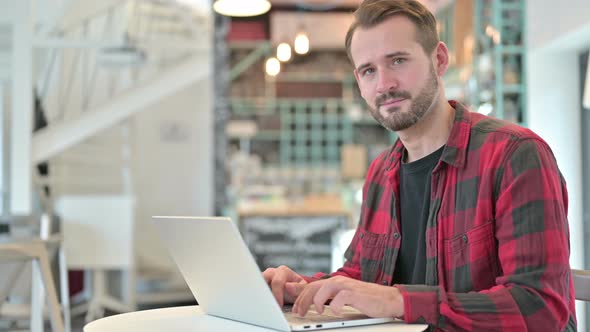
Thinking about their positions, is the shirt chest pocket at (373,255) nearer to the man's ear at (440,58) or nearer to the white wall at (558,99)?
the man's ear at (440,58)

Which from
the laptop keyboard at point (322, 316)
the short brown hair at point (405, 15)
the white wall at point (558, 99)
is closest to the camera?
the laptop keyboard at point (322, 316)

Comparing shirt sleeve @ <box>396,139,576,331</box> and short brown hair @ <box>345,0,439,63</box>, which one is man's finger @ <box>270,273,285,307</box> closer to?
shirt sleeve @ <box>396,139,576,331</box>

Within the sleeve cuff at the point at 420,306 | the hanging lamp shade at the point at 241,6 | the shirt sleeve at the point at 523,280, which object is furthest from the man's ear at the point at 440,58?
the hanging lamp shade at the point at 241,6

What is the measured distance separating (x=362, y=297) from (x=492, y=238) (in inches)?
13.3

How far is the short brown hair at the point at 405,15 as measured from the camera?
5.24 feet

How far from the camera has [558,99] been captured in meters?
5.15

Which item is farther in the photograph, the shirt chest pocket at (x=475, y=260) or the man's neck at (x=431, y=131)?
the man's neck at (x=431, y=131)

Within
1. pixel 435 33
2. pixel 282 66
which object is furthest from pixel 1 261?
pixel 282 66

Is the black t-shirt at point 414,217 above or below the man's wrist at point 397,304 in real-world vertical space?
above

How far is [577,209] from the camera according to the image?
498 centimetres

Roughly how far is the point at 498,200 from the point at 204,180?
8.31m

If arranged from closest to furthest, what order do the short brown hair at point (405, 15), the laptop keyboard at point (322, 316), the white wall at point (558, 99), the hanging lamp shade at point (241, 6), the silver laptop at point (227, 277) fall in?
the silver laptop at point (227, 277), the laptop keyboard at point (322, 316), the short brown hair at point (405, 15), the white wall at point (558, 99), the hanging lamp shade at point (241, 6)

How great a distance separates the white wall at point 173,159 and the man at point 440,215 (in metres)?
7.82

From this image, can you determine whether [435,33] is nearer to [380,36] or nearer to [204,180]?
[380,36]
